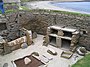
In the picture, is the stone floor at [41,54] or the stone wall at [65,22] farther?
the stone wall at [65,22]

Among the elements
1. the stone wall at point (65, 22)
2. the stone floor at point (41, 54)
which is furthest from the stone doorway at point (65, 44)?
the stone wall at point (65, 22)

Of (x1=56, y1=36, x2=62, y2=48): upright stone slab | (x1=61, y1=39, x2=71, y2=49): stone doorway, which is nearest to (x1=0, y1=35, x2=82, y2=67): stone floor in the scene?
(x1=56, y1=36, x2=62, y2=48): upright stone slab

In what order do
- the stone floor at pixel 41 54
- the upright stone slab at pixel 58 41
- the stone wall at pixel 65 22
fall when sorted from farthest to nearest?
the upright stone slab at pixel 58 41, the stone wall at pixel 65 22, the stone floor at pixel 41 54

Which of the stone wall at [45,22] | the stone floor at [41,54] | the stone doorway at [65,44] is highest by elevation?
the stone wall at [45,22]

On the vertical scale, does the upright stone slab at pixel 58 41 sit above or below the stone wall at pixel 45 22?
below

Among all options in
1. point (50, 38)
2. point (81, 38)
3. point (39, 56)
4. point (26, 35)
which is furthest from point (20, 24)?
point (81, 38)

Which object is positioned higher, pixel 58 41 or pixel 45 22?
pixel 45 22

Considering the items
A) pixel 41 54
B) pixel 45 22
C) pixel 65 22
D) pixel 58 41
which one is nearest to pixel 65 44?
pixel 58 41

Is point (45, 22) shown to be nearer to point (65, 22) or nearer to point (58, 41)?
point (65, 22)

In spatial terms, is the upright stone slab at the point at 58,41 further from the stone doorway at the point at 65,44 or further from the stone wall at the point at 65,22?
the stone wall at the point at 65,22

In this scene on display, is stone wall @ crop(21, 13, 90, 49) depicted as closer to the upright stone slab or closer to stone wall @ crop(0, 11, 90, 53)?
stone wall @ crop(0, 11, 90, 53)

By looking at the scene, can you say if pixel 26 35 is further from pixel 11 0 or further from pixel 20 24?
pixel 11 0

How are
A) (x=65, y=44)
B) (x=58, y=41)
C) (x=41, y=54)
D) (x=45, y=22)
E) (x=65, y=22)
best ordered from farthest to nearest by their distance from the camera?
(x=45, y=22), (x=65, y=22), (x=65, y=44), (x=58, y=41), (x=41, y=54)

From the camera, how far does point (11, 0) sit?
16.0 meters
